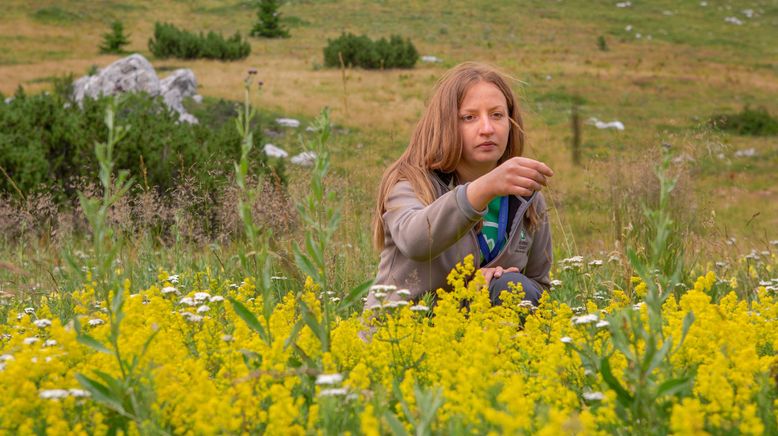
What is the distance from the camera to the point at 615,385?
7.18 ft

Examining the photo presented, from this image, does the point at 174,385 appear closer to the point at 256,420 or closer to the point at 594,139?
the point at 256,420

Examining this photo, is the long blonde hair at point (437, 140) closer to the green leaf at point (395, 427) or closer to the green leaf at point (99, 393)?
the green leaf at point (99, 393)

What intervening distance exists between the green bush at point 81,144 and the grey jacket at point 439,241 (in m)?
5.25

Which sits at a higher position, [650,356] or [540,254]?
[650,356]

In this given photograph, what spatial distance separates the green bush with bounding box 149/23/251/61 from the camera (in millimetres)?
32625

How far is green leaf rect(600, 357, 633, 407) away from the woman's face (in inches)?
78.6

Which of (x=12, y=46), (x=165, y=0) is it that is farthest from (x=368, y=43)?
(x=165, y=0)

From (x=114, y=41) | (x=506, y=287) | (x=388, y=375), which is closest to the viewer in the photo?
(x=388, y=375)

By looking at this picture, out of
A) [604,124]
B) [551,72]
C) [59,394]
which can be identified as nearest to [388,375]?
[59,394]

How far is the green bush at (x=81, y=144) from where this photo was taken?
377 inches

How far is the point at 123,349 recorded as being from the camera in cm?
254

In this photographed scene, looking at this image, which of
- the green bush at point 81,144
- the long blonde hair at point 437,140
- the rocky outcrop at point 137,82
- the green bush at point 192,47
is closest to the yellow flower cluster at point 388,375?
the long blonde hair at point 437,140

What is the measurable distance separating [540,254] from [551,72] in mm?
27864

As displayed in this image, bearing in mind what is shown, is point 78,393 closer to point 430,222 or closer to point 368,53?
point 430,222
